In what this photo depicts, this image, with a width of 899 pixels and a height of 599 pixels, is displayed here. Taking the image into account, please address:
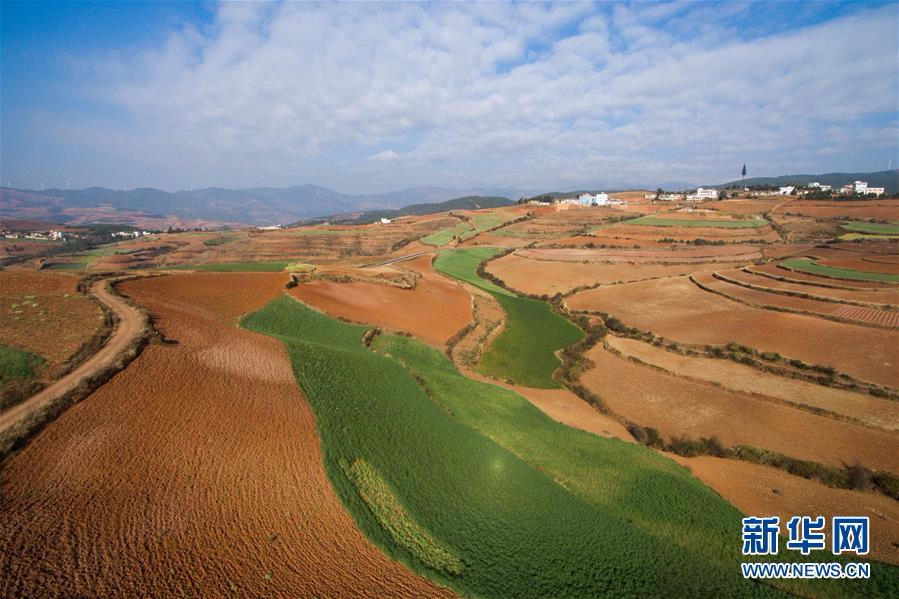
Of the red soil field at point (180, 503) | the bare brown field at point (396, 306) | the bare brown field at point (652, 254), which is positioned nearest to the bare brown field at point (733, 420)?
the bare brown field at point (396, 306)

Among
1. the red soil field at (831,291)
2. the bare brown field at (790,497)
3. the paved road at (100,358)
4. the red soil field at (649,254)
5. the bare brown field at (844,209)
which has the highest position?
the bare brown field at (844,209)

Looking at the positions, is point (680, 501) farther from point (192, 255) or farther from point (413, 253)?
point (192, 255)

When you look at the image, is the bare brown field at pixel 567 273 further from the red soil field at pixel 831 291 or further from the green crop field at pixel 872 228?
the green crop field at pixel 872 228

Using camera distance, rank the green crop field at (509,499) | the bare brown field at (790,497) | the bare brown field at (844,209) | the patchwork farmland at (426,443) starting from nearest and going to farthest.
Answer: the patchwork farmland at (426,443) → the green crop field at (509,499) → the bare brown field at (790,497) → the bare brown field at (844,209)

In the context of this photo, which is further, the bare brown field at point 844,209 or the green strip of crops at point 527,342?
the bare brown field at point 844,209

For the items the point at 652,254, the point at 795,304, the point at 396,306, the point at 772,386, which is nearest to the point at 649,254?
the point at 652,254

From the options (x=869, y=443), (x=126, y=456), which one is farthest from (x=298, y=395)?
(x=869, y=443)

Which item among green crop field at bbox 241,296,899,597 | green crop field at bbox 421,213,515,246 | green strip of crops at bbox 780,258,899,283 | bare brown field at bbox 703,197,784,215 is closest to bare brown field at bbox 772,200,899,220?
bare brown field at bbox 703,197,784,215
